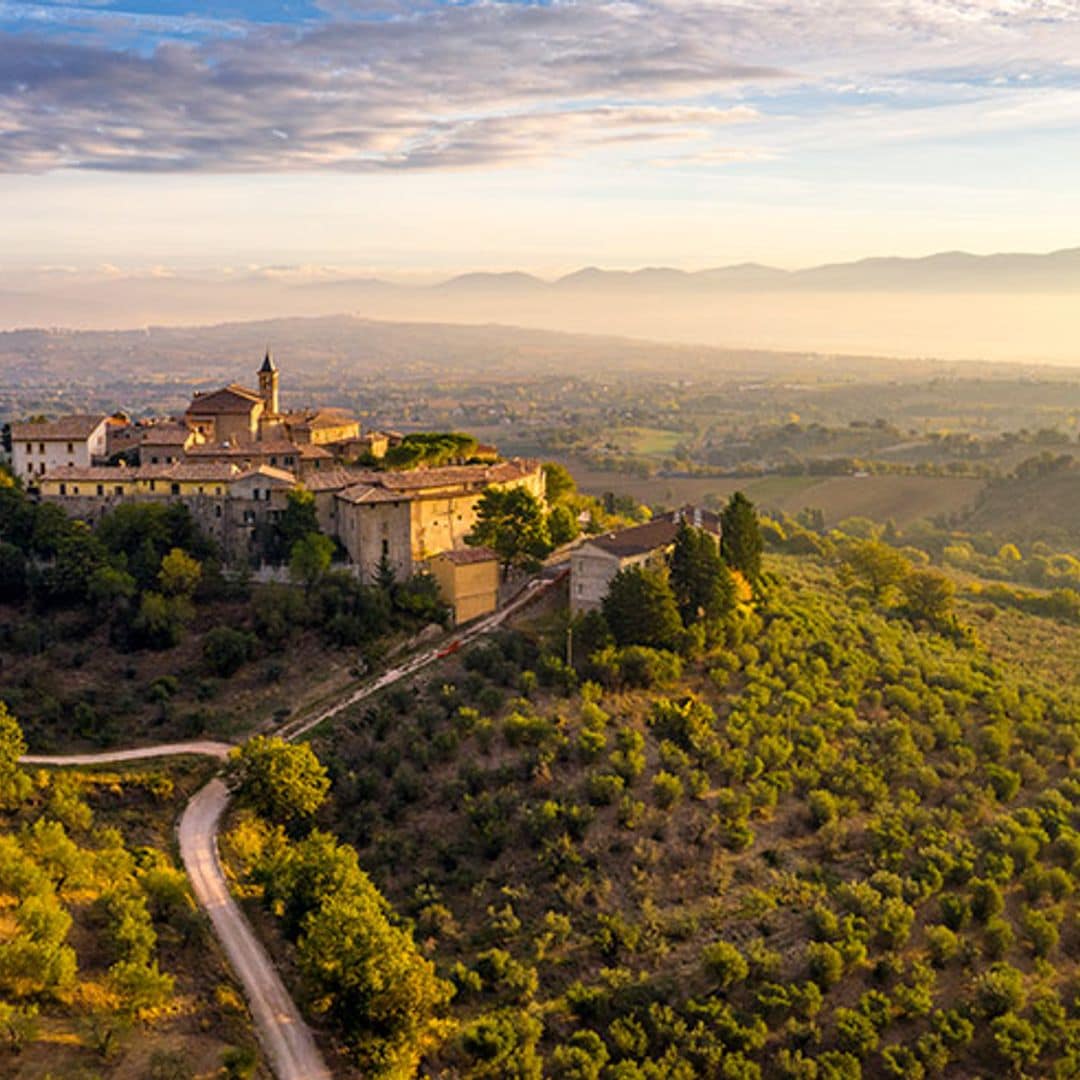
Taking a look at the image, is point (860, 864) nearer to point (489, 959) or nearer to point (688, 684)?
point (688, 684)

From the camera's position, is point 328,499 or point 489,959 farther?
point 328,499

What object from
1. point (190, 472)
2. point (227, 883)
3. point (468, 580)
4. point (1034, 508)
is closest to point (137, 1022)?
point (227, 883)

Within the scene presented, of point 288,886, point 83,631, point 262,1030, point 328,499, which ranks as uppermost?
point 328,499

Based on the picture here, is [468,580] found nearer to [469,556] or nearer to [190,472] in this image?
[469,556]

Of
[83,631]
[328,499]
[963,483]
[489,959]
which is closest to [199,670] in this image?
[83,631]

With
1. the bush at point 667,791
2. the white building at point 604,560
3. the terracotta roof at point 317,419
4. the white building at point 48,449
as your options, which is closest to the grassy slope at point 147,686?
the white building at point 604,560

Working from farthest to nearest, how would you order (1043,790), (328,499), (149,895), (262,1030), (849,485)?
(849,485) → (328,499) → (1043,790) → (149,895) → (262,1030)

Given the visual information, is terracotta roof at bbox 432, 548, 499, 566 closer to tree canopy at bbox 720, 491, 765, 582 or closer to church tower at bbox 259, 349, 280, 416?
tree canopy at bbox 720, 491, 765, 582

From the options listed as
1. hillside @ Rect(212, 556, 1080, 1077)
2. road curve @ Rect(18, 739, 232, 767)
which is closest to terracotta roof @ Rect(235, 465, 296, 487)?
hillside @ Rect(212, 556, 1080, 1077)
